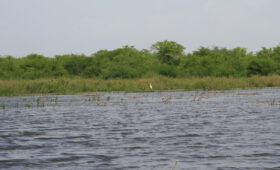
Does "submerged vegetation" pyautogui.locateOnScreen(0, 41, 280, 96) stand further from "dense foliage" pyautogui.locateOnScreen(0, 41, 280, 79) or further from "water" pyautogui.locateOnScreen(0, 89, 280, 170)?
"water" pyautogui.locateOnScreen(0, 89, 280, 170)

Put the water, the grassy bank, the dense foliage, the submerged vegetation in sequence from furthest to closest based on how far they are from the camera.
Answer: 1. the dense foliage
2. the submerged vegetation
3. the grassy bank
4. the water

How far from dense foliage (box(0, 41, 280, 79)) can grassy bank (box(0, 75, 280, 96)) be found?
24.2 ft

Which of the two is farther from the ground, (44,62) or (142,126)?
(44,62)

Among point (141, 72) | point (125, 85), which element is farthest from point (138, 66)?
point (125, 85)

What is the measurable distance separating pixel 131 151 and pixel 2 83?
29.3m

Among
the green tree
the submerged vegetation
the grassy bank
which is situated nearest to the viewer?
the grassy bank

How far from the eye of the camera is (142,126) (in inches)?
580

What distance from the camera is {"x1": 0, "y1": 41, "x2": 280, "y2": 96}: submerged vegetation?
4044 cm

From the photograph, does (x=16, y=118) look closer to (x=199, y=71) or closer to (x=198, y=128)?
(x=198, y=128)

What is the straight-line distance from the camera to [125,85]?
4159 centimetres

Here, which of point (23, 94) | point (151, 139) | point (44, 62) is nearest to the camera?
point (151, 139)

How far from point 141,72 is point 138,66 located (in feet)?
12.8

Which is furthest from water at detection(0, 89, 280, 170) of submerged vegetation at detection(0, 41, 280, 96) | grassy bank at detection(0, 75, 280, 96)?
submerged vegetation at detection(0, 41, 280, 96)

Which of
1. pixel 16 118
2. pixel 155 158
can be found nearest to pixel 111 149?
pixel 155 158
